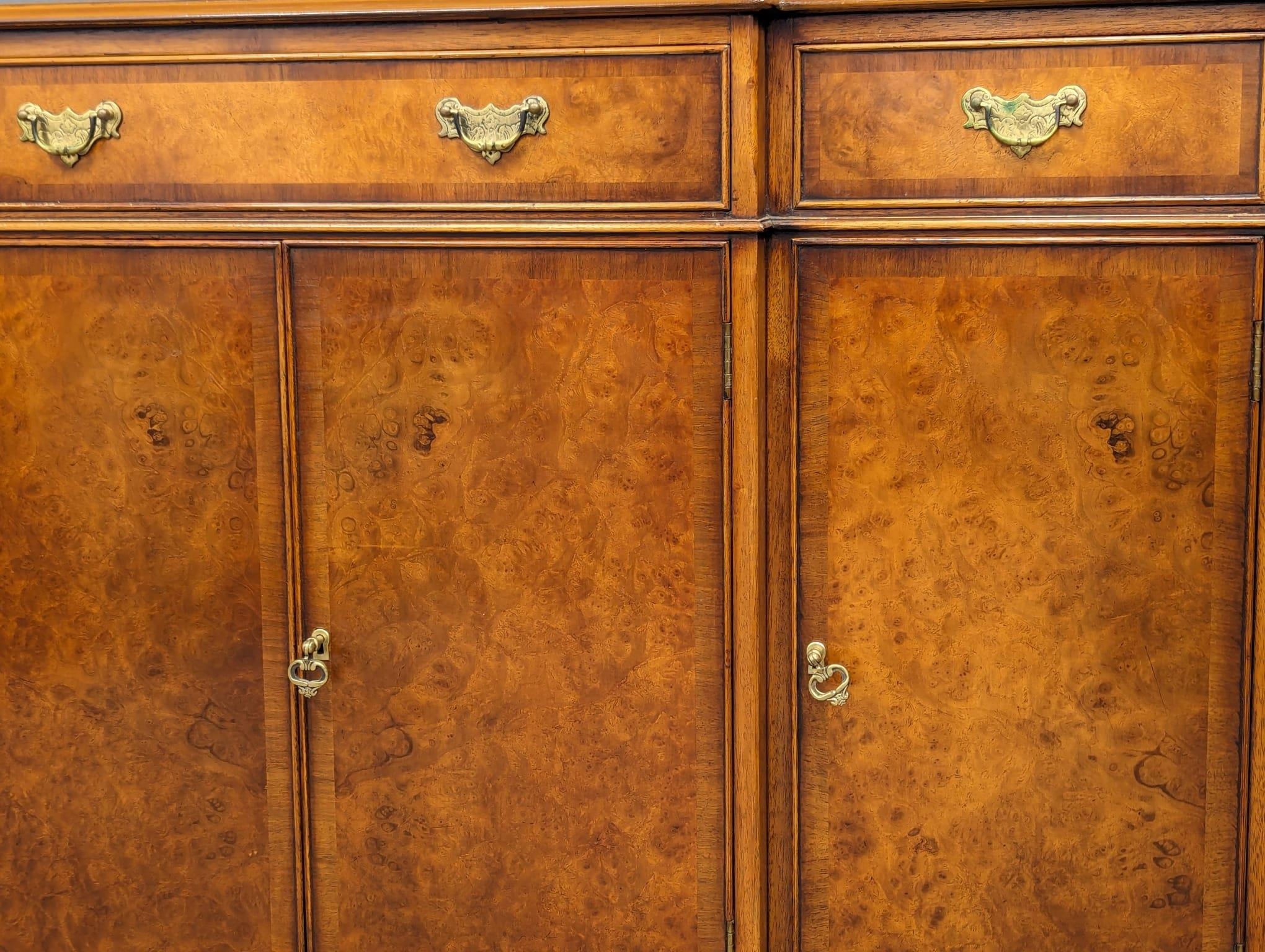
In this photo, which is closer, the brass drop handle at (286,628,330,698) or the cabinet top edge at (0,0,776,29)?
the cabinet top edge at (0,0,776,29)

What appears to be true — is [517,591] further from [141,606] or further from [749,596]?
[141,606]

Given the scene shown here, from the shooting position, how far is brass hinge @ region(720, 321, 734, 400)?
1324 millimetres

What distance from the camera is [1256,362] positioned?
1288 millimetres

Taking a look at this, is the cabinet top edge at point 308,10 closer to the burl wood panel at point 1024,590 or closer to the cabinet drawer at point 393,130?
the cabinet drawer at point 393,130

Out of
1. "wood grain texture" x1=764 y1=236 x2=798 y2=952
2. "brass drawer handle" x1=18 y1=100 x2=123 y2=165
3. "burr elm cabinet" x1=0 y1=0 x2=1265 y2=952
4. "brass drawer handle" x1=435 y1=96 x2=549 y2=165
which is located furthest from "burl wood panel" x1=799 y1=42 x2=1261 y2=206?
"brass drawer handle" x1=18 y1=100 x2=123 y2=165

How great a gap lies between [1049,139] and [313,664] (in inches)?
39.9

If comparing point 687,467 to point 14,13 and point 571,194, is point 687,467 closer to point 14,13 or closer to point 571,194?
point 571,194

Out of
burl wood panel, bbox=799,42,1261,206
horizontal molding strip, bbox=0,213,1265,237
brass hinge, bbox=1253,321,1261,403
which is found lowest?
brass hinge, bbox=1253,321,1261,403

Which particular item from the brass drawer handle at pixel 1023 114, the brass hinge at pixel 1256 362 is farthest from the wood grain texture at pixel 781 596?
the brass hinge at pixel 1256 362

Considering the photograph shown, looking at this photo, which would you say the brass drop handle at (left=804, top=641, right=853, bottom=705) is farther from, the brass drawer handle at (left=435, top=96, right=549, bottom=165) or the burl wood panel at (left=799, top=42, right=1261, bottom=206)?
the brass drawer handle at (left=435, top=96, right=549, bottom=165)

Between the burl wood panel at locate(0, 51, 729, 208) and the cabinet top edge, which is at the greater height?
the cabinet top edge

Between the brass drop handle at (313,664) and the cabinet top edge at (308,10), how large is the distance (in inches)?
27.4

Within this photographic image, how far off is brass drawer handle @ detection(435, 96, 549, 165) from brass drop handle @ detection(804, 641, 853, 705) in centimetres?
66

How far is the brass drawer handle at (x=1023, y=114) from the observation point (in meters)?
1.27
